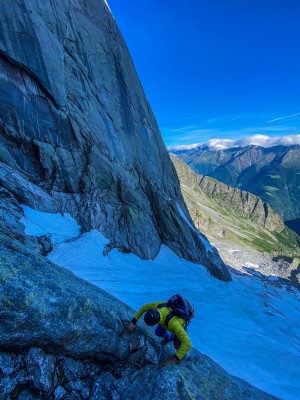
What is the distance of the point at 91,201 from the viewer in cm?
2716

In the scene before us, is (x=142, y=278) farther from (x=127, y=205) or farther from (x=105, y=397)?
(x=105, y=397)

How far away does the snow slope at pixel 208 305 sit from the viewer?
570 inches

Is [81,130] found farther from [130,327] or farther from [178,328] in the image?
[178,328]

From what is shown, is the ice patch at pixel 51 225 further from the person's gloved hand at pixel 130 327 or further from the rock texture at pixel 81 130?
the person's gloved hand at pixel 130 327

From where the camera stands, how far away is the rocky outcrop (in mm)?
7266

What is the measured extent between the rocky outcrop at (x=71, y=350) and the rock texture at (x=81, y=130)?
1543cm

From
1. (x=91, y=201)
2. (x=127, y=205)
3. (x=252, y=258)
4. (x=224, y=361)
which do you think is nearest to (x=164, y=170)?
(x=127, y=205)

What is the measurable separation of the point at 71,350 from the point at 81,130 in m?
22.9

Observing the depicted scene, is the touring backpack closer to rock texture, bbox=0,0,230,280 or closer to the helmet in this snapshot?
the helmet

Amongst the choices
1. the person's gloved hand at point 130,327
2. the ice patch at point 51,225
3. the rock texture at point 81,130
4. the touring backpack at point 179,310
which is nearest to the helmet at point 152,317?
the touring backpack at point 179,310

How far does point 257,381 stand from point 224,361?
179 centimetres

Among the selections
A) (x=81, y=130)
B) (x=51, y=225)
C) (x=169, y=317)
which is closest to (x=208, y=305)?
(x=169, y=317)

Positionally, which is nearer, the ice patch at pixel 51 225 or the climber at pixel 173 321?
the climber at pixel 173 321

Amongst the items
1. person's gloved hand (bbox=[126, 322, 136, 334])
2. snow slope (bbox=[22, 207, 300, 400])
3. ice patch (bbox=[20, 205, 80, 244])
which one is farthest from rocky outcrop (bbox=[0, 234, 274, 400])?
ice patch (bbox=[20, 205, 80, 244])
